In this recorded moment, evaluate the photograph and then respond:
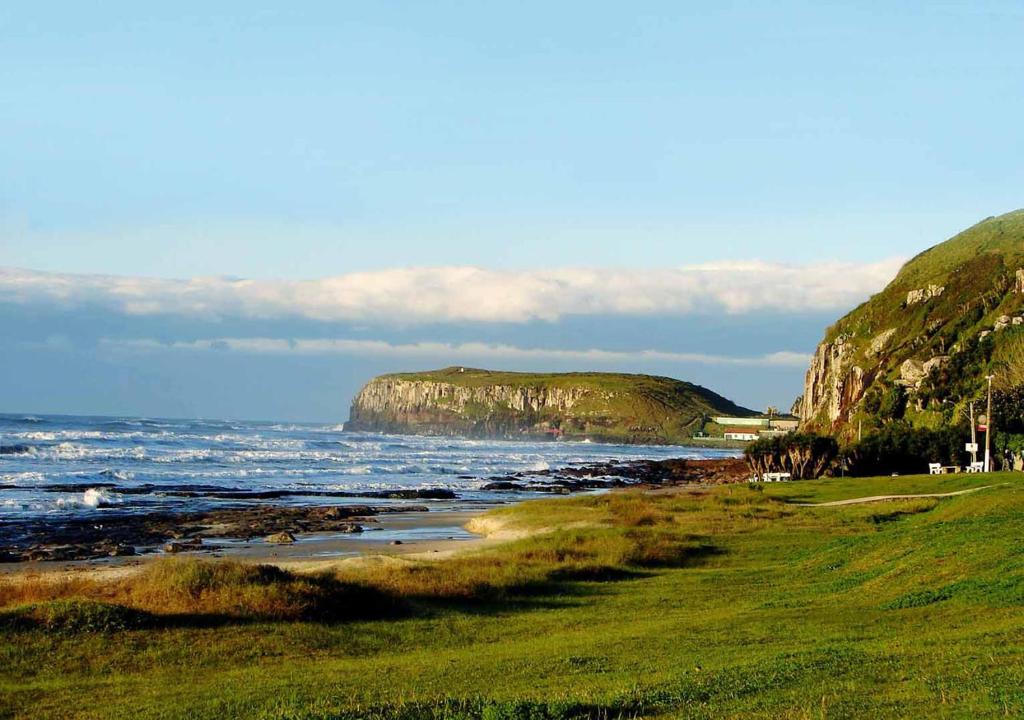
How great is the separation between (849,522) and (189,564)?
25421 mm

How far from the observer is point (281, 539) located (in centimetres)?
4069

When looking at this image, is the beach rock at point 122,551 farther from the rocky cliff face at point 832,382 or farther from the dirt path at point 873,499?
the rocky cliff face at point 832,382

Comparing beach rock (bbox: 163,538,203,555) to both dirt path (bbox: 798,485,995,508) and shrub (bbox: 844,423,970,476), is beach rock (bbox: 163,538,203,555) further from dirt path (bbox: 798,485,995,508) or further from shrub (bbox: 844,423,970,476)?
shrub (bbox: 844,423,970,476)

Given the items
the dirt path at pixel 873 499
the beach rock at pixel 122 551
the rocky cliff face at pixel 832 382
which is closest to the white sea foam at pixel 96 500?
the beach rock at pixel 122 551

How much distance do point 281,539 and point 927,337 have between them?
77.5 meters

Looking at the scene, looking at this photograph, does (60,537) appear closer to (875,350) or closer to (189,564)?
(189,564)

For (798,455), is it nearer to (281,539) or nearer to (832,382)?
(281,539)

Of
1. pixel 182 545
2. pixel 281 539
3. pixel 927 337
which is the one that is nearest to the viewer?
pixel 182 545

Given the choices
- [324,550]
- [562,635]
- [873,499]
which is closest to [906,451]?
[873,499]

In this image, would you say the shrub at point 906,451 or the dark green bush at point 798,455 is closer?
the shrub at point 906,451

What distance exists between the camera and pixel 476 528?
4619cm

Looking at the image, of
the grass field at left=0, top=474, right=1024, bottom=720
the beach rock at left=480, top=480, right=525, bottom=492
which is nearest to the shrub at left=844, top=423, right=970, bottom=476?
the beach rock at left=480, top=480, right=525, bottom=492

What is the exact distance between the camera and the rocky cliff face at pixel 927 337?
84.9 metres

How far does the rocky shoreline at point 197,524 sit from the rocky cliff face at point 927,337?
100 ft
